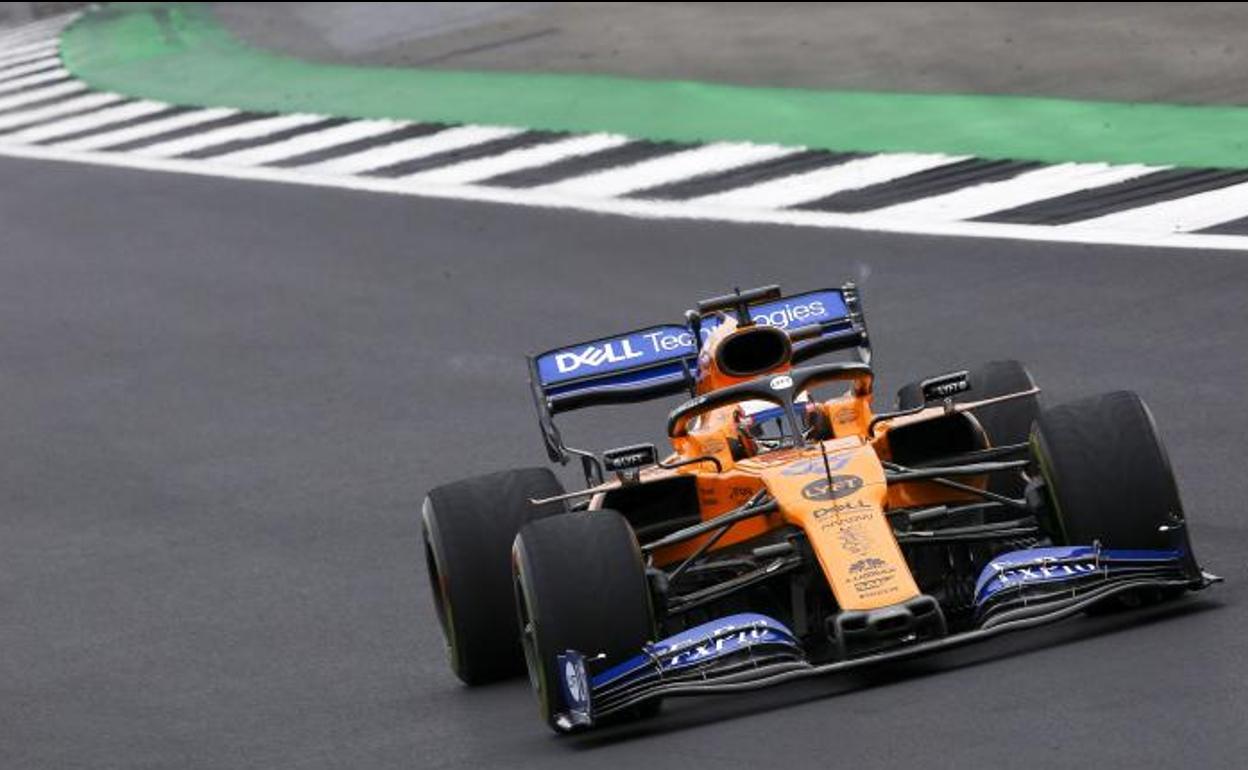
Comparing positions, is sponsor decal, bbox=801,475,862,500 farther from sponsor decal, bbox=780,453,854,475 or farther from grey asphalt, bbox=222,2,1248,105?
grey asphalt, bbox=222,2,1248,105

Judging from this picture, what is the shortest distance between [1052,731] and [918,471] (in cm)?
176

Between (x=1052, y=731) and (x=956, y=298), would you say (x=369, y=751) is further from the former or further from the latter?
(x=956, y=298)

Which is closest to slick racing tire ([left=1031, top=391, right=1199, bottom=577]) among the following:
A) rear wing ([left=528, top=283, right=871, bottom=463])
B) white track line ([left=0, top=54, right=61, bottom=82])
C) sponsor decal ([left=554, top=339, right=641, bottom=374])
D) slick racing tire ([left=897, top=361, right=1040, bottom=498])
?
slick racing tire ([left=897, top=361, right=1040, bottom=498])

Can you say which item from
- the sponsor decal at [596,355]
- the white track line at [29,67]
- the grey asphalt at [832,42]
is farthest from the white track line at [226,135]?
the sponsor decal at [596,355]

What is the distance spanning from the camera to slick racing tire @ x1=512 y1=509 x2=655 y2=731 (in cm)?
955

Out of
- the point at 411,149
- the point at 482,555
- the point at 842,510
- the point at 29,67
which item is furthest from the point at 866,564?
the point at 29,67

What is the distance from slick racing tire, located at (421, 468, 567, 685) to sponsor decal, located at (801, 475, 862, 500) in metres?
1.32

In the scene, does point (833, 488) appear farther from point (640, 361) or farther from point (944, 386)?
point (640, 361)

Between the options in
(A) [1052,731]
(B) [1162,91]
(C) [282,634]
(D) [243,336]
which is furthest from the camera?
(B) [1162,91]

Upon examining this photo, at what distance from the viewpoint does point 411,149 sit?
24391 mm

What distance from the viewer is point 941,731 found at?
28.8ft

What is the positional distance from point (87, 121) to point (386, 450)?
44.5 ft

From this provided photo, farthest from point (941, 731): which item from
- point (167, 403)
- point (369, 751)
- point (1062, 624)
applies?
point (167, 403)

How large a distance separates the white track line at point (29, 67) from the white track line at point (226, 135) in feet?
20.5
